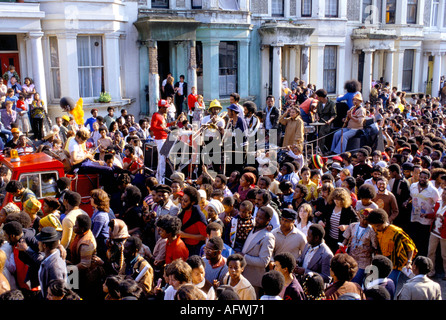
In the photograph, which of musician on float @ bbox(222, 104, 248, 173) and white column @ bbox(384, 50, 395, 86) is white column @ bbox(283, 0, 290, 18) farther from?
musician on float @ bbox(222, 104, 248, 173)

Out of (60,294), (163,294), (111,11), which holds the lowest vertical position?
(163,294)

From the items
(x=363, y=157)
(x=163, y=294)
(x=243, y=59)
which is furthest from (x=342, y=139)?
(x=243, y=59)

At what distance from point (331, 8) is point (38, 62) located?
563 inches

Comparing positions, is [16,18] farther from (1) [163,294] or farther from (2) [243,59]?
(1) [163,294]

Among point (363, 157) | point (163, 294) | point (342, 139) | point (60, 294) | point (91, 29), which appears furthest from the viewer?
point (91, 29)

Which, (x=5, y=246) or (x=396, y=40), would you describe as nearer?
(x=5, y=246)

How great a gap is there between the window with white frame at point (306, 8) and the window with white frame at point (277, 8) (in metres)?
1.11

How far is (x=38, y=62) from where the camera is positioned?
16.2m

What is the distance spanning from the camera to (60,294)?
4.90 meters

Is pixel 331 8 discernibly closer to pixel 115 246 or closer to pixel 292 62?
pixel 292 62

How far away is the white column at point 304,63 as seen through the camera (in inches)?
912

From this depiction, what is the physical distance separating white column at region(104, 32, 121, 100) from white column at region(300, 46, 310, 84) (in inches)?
358

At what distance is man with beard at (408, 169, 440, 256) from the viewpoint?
8305 millimetres

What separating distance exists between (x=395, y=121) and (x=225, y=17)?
8.53m
